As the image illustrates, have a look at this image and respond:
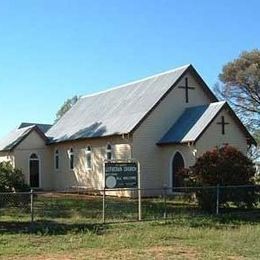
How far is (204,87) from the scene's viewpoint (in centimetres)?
3581

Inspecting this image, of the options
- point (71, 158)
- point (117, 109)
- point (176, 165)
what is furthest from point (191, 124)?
point (71, 158)

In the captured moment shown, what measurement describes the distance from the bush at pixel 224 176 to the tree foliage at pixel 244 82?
107 feet

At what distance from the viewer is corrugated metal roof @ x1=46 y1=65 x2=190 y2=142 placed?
113 ft

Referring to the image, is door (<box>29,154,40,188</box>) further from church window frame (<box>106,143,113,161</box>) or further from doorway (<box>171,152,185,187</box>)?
doorway (<box>171,152,185,187</box>)

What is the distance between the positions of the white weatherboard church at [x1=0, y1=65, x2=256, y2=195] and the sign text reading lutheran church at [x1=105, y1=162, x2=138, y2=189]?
35.2ft

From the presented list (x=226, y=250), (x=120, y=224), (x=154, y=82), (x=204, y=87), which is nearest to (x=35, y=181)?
(x=154, y=82)

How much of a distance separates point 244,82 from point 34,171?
81.8ft

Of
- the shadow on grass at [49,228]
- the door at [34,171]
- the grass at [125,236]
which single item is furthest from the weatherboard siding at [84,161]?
the shadow on grass at [49,228]

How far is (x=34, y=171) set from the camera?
139 feet

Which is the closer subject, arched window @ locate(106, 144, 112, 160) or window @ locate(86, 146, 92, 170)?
arched window @ locate(106, 144, 112, 160)

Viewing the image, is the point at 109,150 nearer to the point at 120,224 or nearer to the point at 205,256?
the point at 120,224

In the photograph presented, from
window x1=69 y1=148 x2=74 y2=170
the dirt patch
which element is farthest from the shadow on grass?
window x1=69 y1=148 x2=74 y2=170

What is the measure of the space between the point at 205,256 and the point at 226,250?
1.10 meters

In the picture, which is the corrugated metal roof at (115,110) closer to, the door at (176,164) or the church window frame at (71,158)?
the church window frame at (71,158)
